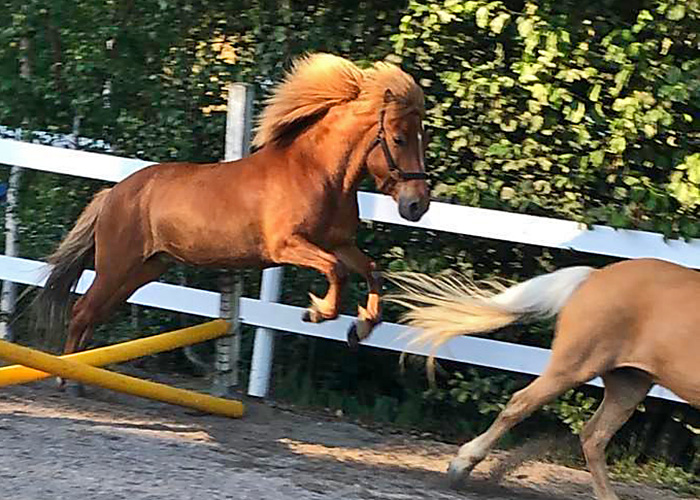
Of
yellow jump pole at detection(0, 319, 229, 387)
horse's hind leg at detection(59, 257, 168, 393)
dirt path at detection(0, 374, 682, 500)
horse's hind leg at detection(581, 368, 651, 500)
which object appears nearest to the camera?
dirt path at detection(0, 374, 682, 500)

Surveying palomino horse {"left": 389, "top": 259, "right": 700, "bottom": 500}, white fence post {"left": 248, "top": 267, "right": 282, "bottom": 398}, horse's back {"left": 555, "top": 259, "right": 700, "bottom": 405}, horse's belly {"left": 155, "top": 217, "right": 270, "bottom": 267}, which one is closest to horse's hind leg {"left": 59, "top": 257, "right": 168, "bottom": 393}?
horse's belly {"left": 155, "top": 217, "right": 270, "bottom": 267}

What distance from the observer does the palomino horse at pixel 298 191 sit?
5516 mm

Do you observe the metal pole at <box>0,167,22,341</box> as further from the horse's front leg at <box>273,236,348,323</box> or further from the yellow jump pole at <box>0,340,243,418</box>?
the horse's front leg at <box>273,236,348,323</box>

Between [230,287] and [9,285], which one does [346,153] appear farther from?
[9,285]

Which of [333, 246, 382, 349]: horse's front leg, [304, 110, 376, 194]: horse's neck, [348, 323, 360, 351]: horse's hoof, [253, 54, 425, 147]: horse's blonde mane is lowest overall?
[348, 323, 360, 351]: horse's hoof

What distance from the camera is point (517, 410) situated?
5.05 metres

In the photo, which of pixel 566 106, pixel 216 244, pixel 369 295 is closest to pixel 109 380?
pixel 216 244

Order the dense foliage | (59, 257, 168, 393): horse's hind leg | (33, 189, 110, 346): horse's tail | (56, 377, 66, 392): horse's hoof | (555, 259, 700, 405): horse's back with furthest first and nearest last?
(33, 189, 110, 346): horse's tail
(56, 377, 66, 392): horse's hoof
(59, 257, 168, 393): horse's hind leg
the dense foliage
(555, 259, 700, 405): horse's back

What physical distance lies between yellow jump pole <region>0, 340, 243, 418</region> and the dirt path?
10cm

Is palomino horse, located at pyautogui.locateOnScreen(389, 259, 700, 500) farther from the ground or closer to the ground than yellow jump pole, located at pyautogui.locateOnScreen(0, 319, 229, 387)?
farther from the ground

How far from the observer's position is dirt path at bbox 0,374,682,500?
4.45m

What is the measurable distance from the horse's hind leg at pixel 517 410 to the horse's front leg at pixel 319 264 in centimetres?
92

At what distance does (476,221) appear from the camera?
612 centimetres

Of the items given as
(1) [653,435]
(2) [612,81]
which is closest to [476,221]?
(2) [612,81]
